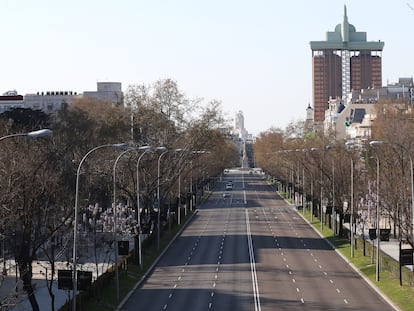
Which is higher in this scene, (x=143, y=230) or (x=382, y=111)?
(x=382, y=111)

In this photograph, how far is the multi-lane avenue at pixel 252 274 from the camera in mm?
43250

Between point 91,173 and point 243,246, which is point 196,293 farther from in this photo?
point 243,246

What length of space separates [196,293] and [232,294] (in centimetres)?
197

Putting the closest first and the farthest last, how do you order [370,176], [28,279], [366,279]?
[28,279] → [366,279] → [370,176]

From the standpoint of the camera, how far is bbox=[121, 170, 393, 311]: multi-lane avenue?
142 ft

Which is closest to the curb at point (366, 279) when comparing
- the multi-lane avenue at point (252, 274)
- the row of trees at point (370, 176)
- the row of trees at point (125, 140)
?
the multi-lane avenue at point (252, 274)

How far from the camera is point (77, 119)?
95.9m

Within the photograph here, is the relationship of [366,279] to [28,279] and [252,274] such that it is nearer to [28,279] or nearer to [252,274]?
[252,274]

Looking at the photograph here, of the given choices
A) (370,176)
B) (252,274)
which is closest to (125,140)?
(370,176)

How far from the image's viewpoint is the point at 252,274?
53.8 meters

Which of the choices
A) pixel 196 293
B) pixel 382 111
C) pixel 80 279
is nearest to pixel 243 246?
pixel 196 293

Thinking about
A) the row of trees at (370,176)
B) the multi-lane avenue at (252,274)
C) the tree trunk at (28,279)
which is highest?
A: the row of trees at (370,176)

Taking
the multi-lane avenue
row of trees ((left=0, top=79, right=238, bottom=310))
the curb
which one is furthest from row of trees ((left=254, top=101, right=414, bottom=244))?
row of trees ((left=0, top=79, right=238, bottom=310))

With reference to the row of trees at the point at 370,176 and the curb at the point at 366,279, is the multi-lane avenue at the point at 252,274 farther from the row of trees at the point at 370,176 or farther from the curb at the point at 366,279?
the row of trees at the point at 370,176
